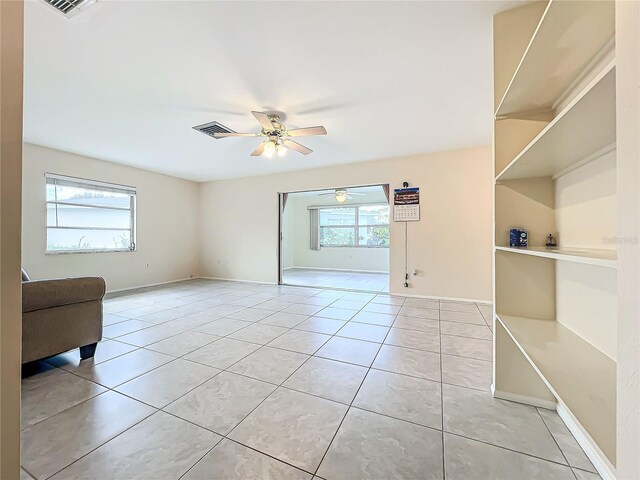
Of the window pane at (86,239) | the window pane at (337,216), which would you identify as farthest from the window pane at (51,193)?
the window pane at (337,216)

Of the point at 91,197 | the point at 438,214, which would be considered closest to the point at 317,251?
the point at 438,214

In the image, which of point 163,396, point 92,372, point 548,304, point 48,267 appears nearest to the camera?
point 548,304

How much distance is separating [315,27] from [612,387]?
2.41 m

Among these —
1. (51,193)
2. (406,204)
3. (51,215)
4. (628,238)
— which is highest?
(51,193)

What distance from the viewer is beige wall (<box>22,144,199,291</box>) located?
388cm

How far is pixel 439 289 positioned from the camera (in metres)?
4.36

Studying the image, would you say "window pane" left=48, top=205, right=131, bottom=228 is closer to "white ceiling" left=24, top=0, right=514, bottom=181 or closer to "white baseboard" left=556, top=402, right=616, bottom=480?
"white ceiling" left=24, top=0, right=514, bottom=181

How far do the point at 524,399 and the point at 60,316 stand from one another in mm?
3497

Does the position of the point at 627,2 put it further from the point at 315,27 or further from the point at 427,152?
the point at 427,152

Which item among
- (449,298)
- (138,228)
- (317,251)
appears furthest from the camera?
(317,251)

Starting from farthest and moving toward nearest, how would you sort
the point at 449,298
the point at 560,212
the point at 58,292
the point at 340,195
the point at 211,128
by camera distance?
1. the point at 340,195
2. the point at 449,298
3. the point at 211,128
4. the point at 58,292
5. the point at 560,212

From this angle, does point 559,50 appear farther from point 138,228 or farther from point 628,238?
point 138,228

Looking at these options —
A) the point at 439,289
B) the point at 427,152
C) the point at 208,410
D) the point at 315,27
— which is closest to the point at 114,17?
the point at 315,27

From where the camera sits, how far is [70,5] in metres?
1.55
